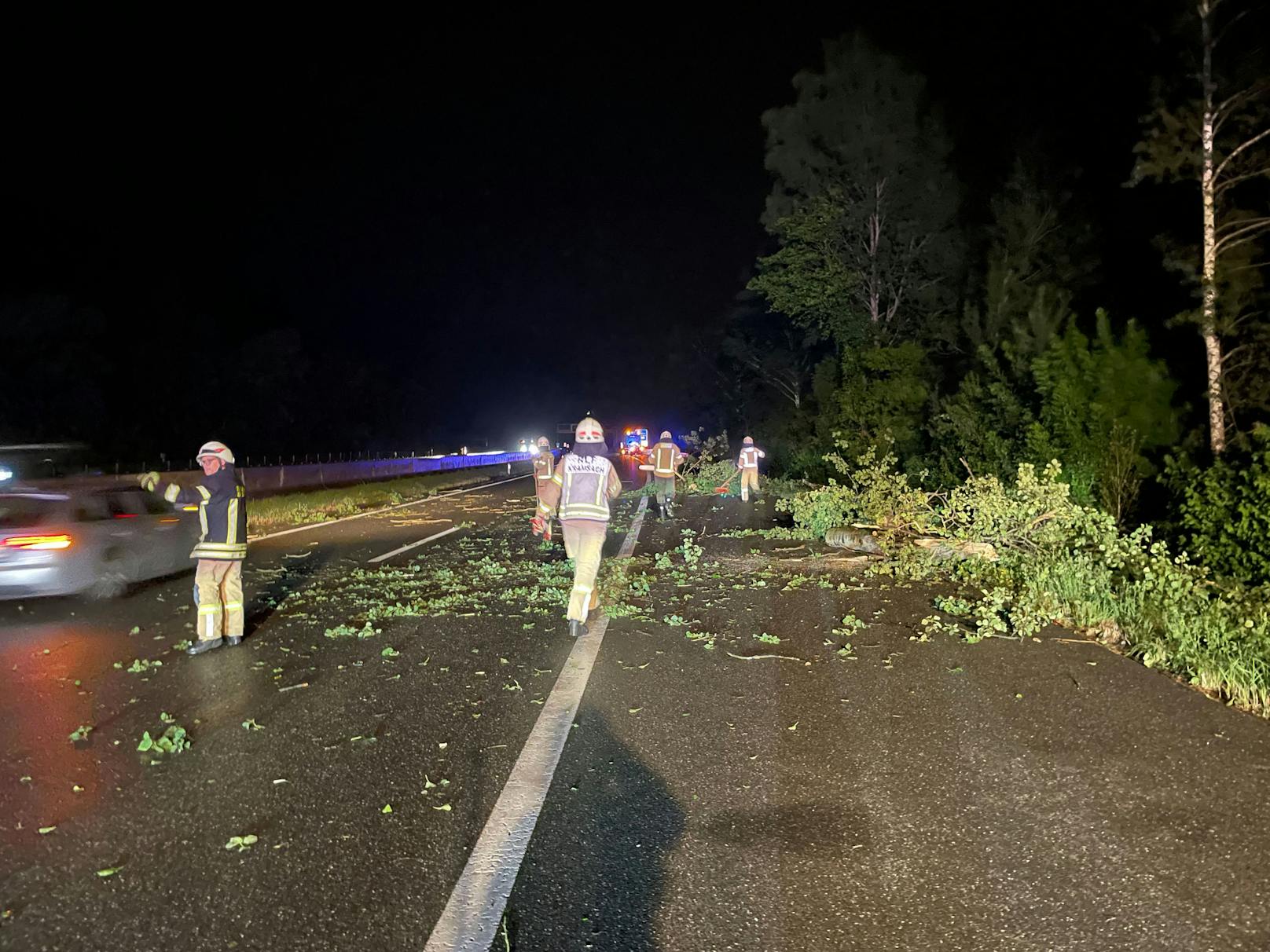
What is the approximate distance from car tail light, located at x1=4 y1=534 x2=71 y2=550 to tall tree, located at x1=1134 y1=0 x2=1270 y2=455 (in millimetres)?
12342

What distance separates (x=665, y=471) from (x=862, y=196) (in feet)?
43.6

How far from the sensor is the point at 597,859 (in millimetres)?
3949

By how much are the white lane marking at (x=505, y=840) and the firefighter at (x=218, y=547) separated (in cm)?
323

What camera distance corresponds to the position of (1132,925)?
3.42 meters

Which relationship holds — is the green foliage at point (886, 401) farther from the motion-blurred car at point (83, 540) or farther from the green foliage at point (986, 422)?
the motion-blurred car at point (83, 540)

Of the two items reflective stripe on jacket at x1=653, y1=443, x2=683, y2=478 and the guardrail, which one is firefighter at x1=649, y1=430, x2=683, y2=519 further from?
the guardrail

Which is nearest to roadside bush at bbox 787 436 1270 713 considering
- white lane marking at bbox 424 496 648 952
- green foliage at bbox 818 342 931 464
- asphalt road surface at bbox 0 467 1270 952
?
asphalt road surface at bbox 0 467 1270 952

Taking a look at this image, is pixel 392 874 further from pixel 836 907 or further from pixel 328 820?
pixel 836 907

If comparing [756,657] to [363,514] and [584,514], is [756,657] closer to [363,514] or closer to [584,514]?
[584,514]

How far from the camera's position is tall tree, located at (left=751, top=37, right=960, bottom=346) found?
87.2 feet

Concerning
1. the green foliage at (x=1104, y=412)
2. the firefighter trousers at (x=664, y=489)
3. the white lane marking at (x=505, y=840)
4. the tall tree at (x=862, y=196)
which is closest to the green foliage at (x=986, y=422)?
the green foliage at (x=1104, y=412)

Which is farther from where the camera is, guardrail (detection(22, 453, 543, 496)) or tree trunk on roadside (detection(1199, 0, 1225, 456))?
guardrail (detection(22, 453, 543, 496))

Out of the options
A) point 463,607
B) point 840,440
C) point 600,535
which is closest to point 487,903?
point 600,535

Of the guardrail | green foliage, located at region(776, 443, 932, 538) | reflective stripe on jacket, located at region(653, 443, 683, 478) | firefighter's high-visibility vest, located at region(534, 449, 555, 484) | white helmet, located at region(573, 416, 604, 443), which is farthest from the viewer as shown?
the guardrail
